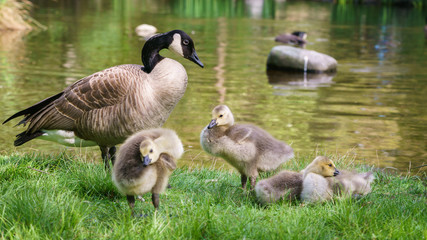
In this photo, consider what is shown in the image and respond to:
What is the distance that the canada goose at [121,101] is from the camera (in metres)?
6.66

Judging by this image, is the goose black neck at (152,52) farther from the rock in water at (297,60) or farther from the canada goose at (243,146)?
the rock in water at (297,60)

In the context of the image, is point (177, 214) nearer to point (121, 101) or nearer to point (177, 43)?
point (121, 101)

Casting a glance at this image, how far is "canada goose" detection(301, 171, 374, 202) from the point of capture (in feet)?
18.9

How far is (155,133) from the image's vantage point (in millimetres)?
5410

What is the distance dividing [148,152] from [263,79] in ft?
46.2

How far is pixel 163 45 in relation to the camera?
7027 mm

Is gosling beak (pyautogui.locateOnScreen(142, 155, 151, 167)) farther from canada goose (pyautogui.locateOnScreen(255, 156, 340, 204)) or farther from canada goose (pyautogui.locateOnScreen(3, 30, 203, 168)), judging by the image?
canada goose (pyautogui.locateOnScreen(3, 30, 203, 168))


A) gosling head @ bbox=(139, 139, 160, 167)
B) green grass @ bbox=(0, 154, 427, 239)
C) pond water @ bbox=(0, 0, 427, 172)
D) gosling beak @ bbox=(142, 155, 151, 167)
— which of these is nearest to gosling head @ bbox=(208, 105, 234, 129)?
green grass @ bbox=(0, 154, 427, 239)

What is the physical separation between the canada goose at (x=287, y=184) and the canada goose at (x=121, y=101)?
5.13 ft

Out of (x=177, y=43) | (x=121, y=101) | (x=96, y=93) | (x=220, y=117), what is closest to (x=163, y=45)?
(x=177, y=43)

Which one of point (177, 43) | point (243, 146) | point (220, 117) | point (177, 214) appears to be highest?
point (177, 43)

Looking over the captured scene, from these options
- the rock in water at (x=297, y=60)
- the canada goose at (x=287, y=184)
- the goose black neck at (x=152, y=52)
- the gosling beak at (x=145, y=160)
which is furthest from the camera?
the rock in water at (x=297, y=60)

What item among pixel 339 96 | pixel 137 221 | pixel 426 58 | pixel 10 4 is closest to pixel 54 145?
pixel 137 221

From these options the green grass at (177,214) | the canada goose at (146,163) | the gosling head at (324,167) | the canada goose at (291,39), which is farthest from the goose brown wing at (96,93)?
→ the canada goose at (291,39)
